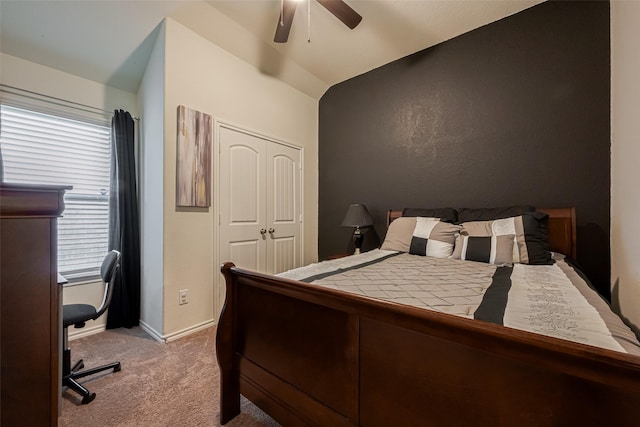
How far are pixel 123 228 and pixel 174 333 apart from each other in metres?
1.05

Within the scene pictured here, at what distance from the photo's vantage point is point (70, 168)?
2.36 meters

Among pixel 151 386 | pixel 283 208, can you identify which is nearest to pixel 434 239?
pixel 283 208

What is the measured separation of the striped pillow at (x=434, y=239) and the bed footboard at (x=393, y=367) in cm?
144

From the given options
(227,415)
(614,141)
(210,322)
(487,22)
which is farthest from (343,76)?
(227,415)

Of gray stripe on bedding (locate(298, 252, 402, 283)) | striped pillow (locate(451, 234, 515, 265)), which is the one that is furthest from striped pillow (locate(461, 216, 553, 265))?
gray stripe on bedding (locate(298, 252, 402, 283))

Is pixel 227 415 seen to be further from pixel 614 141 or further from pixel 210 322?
pixel 614 141

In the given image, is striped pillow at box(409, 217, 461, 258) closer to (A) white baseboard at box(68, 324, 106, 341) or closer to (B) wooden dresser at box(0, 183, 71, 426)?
(B) wooden dresser at box(0, 183, 71, 426)

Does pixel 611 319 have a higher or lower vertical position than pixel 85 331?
higher

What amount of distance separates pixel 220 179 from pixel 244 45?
138 cm

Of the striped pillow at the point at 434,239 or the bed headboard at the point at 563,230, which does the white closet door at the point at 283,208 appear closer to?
the striped pillow at the point at 434,239

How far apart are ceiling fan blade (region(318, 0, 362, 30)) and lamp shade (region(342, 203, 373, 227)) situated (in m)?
1.73

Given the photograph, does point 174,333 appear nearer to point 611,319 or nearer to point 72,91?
point 72,91

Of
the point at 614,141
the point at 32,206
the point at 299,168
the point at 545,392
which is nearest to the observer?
the point at 545,392

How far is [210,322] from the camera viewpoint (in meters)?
2.52
